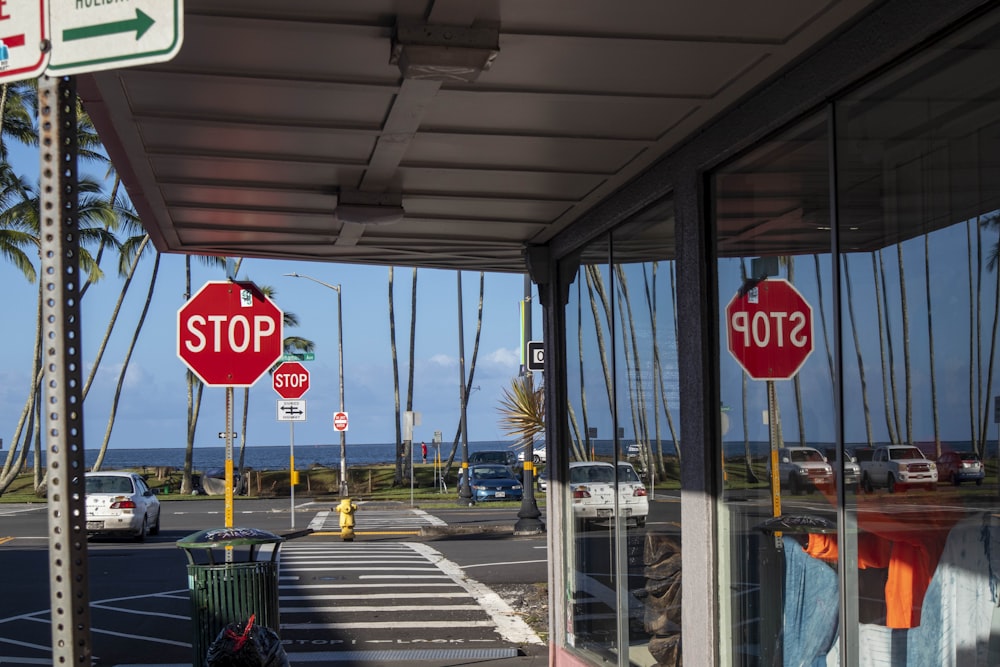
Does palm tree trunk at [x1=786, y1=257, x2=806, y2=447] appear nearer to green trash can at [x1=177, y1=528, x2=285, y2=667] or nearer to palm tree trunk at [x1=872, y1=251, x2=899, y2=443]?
palm tree trunk at [x1=872, y1=251, x2=899, y2=443]

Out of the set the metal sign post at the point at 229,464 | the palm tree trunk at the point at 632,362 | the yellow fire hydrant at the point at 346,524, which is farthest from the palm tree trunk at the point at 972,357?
the yellow fire hydrant at the point at 346,524

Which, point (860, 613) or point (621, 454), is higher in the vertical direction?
point (621, 454)

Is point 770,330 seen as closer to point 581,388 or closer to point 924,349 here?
point 924,349

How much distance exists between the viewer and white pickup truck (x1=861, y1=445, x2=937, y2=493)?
14.3ft

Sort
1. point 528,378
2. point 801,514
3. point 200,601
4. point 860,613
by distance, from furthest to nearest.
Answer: point 528,378 → point 200,601 → point 801,514 → point 860,613

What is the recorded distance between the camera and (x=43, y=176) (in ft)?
8.89

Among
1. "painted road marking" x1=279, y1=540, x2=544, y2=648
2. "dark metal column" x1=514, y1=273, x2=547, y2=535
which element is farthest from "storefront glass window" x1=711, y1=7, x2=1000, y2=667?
"dark metal column" x1=514, y1=273, x2=547, y2=535

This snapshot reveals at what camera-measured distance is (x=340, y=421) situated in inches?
1366

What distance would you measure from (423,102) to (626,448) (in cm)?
317

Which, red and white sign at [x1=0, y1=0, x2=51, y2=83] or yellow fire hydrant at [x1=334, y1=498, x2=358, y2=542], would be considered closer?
red and white sign at [x1=0, y1=0, x2=51, y2=83]

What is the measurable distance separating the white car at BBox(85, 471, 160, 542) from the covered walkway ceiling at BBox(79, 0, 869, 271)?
1708 cm

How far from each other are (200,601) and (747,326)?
14.0 feet

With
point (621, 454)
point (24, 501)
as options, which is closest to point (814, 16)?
point (621, 454)

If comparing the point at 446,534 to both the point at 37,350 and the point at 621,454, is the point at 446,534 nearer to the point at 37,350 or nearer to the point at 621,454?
the point at 621,454
